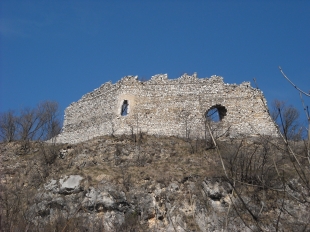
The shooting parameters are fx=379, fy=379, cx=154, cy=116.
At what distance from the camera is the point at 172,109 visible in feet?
75.2

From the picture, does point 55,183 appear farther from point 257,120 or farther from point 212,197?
point 257,120

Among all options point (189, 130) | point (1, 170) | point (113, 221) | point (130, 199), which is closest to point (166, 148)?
point (189, 130)

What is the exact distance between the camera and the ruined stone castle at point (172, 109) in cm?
2209

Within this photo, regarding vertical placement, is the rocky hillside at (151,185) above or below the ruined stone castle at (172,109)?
below

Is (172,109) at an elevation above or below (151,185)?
above

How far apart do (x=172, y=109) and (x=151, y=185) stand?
6.82 metres

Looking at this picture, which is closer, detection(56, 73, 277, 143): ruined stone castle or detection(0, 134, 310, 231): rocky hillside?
detection(0, 134, 310, 231): rocky hillside

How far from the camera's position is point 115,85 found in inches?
957

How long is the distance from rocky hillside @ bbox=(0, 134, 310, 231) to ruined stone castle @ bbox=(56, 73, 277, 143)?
118 cm

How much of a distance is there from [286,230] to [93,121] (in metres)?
13.5

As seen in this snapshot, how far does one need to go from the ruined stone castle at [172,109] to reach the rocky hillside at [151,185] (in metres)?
1.18

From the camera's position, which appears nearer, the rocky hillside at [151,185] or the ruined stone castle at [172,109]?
the rocky hillside at [151,185]

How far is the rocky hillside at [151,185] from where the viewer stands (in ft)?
50.8

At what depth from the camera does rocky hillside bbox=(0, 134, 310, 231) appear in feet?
50.8
